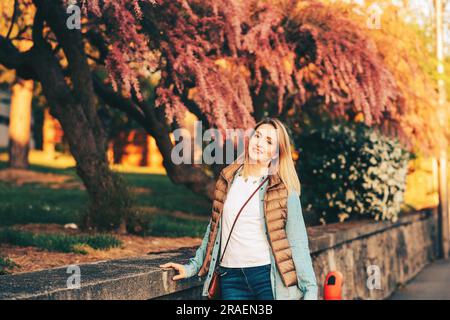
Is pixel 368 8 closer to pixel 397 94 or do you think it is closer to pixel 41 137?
pixel 397 94

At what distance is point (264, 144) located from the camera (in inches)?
187

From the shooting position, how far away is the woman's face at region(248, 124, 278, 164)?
4.74m

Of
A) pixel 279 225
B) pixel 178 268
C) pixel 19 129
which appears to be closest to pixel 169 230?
pixel 178 268

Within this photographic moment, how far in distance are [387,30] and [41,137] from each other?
2960cm

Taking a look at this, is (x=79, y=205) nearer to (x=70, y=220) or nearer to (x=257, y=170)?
(x=70, y=220)

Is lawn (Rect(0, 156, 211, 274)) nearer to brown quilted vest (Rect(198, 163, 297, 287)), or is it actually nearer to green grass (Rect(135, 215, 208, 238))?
green grass (Rect(135, 215, 208, 238))

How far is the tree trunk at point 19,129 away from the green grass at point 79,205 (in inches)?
32.1

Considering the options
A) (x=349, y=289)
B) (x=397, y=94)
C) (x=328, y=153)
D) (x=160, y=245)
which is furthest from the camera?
(x=328, y=153)

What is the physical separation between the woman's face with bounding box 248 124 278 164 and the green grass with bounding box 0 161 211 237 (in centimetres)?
552

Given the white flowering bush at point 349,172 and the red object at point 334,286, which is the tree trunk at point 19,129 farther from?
the red object at point 334,286

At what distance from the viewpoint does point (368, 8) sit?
1182 cm

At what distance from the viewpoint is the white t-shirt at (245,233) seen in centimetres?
468

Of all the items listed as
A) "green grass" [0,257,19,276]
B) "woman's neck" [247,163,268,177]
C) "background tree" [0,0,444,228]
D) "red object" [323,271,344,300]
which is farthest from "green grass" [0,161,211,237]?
"woman's neck" [247,163,268,177]
